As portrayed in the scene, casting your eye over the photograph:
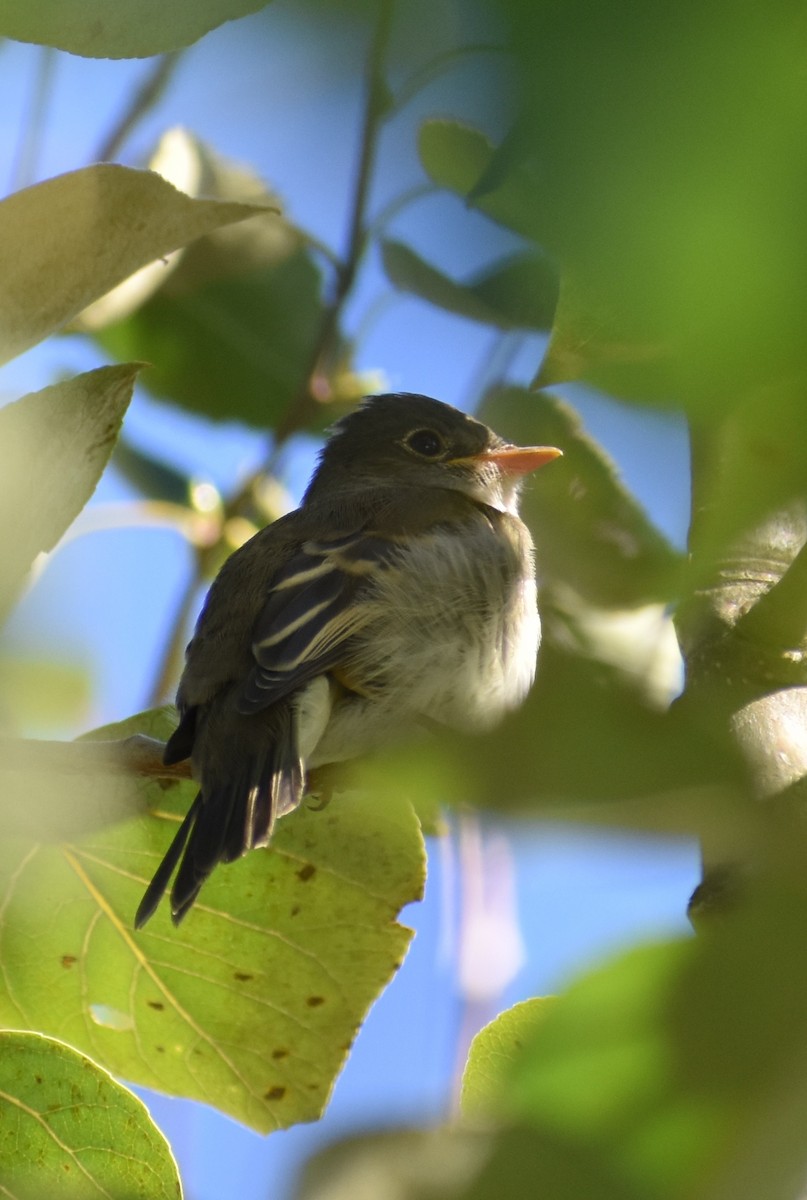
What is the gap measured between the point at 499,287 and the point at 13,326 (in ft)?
1.89

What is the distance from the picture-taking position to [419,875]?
75.9 inches

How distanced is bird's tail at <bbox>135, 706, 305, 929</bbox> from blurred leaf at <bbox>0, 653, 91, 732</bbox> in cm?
44

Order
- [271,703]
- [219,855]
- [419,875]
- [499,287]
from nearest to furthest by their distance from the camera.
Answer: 1. [499,287]
2. [219,855]
3. [419,875]
4. [271,703]

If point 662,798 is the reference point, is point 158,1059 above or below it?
below

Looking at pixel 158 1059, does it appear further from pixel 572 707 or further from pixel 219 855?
pixel 572 707

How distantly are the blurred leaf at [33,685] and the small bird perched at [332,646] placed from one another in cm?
54

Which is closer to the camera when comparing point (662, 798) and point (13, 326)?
point (662, 798)

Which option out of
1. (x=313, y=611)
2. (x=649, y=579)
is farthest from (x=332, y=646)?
(x=649, y=579)

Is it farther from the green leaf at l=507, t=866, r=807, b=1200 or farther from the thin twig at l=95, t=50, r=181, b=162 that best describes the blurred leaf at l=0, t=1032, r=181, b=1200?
the thin twig at l=95, t=50, r=181, b=162

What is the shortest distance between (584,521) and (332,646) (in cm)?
159

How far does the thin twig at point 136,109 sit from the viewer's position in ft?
8.22

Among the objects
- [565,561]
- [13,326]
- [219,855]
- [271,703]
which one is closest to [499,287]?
[565,561]

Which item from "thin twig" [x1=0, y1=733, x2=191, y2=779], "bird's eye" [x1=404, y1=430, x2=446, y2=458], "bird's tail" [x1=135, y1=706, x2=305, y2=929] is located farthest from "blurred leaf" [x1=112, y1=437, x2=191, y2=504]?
"thin twig" [x1=0, y1=733, x2=191, y2=779]

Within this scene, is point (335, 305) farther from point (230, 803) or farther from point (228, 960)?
point (228, 960)
